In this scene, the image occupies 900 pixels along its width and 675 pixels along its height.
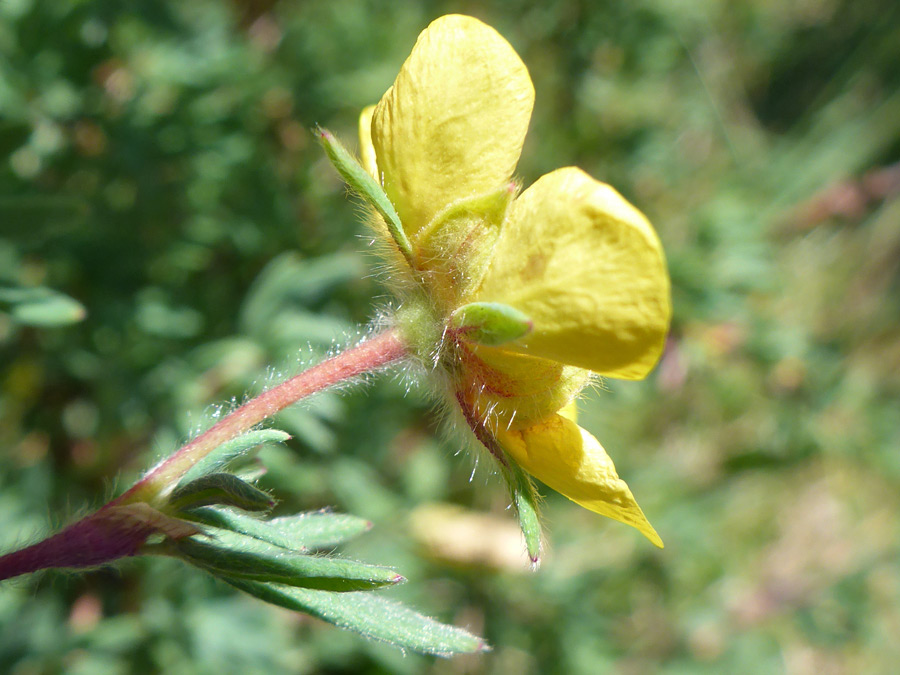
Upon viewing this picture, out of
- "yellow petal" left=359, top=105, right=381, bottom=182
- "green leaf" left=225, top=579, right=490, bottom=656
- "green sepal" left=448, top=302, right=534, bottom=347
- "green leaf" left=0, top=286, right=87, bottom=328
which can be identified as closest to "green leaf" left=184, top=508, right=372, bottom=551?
"green leaf" left=225, top=579, right=490, bottom=656

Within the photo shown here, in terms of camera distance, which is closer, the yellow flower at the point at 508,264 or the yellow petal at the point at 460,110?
the yellow flower at the point at 508,264

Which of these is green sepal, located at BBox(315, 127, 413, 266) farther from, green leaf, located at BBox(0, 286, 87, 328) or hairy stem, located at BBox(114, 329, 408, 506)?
green leaf, located at BBox(0, 286, 87, 328)

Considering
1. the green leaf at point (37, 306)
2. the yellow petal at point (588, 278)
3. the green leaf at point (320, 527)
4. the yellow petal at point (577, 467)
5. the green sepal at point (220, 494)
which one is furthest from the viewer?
the green leaf at point (37, 306)

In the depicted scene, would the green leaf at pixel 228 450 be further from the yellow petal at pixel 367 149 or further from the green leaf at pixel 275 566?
the yellow petal at pixel 367 149

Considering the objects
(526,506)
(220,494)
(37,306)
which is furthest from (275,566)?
(37,306)

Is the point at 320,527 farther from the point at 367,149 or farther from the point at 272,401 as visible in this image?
the point at 367,149

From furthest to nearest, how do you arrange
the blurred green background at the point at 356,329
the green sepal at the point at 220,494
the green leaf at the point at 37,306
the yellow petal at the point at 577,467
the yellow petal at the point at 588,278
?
the blurred green background at the point at 356,329
the green leaf at the point at 37,306
the yellow petal at the point at 577,467
the green sepal at the point at 220,494
the yellow petal at the point at 588,278

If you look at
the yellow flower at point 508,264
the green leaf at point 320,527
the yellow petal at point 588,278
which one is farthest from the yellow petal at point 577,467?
the green leaf at point 320,527
